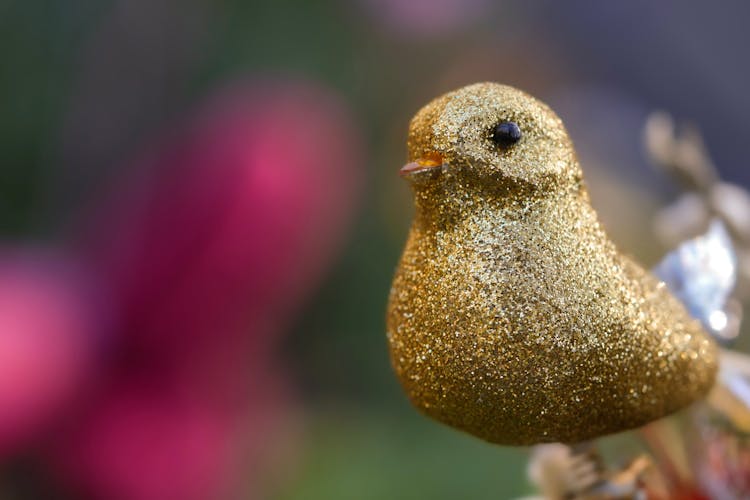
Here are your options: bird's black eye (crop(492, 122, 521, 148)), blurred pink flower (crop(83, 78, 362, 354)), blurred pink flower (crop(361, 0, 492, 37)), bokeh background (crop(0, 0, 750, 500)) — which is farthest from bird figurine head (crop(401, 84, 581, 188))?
blurred pink flower (crop(361, 0, 492, 37))

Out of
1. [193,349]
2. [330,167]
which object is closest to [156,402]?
[193,349]

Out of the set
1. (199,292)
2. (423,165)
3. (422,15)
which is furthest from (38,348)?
(422,15)

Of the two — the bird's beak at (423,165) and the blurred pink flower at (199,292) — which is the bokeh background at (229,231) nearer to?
the blurred pink flower at (199,292)

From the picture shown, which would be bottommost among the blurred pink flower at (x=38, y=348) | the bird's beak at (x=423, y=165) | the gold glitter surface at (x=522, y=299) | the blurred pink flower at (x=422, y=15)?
the blurred pink flower at (x=38, y=348)

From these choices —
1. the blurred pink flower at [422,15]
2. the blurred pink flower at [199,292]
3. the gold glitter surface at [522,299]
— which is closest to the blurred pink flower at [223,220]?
the blurred pink flower at [199,292]

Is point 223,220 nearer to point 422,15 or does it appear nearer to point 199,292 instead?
point 199,292

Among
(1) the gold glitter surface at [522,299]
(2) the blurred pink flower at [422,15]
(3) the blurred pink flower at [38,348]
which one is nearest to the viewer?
(1) the gold glitter surface at [522,299]

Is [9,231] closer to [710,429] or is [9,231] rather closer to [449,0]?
[449,0]

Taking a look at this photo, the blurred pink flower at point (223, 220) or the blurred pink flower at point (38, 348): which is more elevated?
the blurred pink flower at point (223, 220)
